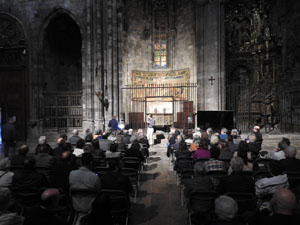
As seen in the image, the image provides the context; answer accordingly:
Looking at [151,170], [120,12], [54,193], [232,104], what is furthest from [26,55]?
[54,193]

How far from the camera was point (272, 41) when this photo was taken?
18.2 meters

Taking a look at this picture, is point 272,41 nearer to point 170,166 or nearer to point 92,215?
point 170,166

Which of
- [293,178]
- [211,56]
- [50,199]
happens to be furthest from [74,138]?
[211,56]

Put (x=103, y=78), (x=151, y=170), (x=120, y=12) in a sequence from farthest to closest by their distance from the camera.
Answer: (x=120, y=12)
(x=103, y=78)
(x=151, y=170)

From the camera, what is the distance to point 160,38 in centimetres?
2186

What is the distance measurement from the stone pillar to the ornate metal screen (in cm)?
839

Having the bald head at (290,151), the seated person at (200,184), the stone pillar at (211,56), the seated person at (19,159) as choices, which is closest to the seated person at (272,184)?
the seated person at (200,184)

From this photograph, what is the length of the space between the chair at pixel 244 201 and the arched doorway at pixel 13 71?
16.4 m

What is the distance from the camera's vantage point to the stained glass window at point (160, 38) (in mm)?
21812

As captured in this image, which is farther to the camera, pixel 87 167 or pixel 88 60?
pixel 88 60

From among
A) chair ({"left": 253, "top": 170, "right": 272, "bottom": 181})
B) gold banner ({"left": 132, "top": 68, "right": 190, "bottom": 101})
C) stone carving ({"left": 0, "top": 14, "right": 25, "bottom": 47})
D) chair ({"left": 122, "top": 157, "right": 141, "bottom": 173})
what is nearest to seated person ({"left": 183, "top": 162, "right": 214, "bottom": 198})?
chair ({"left": 253, "top": 170, "right": 272, "bottom": 181})

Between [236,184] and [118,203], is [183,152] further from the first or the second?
[118,203]

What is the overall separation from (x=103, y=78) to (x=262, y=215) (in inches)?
569

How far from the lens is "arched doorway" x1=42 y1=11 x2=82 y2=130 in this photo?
16.8 meters
